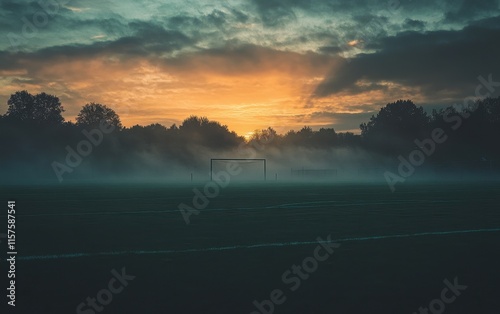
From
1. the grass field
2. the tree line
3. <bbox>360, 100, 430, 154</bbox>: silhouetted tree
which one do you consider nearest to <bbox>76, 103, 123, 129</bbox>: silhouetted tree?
the tree line

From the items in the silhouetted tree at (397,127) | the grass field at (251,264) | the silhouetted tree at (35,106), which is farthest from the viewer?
the silhouetted tree at (35,106)

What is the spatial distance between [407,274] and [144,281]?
2.65 m

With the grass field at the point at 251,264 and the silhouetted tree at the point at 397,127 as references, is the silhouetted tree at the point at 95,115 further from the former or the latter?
the grass field at the point at 251,264

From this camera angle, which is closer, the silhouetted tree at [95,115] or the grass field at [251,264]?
the grass field at [251,264]

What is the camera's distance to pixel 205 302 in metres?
4.01

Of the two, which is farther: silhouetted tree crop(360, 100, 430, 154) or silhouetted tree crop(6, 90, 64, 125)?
silhouetted tree crop(6, 90, 64, 125)

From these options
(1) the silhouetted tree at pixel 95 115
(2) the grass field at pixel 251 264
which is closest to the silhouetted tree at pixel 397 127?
(1) the silhouetted tree at pixel 95 115

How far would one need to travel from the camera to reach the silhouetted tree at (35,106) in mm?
93188

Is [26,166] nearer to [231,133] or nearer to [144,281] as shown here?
[231,133]

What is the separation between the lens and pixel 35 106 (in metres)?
94.1

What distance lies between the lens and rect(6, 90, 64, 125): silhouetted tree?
306 ft

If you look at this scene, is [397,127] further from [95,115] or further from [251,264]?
[251,264]

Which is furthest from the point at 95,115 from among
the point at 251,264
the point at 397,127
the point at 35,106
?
the point at 251,264

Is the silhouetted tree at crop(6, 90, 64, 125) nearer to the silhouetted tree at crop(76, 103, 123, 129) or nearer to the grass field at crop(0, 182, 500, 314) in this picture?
the silhouetted tree at crop(76, 103, 123, 129)
